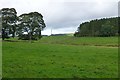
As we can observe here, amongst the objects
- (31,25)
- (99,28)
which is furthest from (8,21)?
(99,28)

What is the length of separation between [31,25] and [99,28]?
7279 cm

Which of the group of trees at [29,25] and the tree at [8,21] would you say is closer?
A: the tree at [8,21]

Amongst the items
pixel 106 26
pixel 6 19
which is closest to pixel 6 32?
pixel 6 19

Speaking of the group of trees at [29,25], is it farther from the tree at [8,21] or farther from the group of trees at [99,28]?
the group of trees at [99,28]

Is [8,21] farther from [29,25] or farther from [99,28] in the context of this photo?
[99,28]

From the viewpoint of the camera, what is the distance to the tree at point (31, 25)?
3671 inches

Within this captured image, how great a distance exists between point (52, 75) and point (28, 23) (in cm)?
7989

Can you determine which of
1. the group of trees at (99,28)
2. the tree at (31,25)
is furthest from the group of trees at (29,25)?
the group of trees at (99,28)

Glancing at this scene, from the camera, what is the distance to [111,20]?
162 meters

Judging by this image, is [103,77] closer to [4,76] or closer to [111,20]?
[4,76]

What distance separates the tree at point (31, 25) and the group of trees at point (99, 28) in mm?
55513

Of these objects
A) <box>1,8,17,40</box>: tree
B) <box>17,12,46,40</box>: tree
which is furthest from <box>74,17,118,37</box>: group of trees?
<box>1,8,17,40</box>: tree

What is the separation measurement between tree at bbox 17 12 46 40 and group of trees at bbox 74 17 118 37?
182 ft

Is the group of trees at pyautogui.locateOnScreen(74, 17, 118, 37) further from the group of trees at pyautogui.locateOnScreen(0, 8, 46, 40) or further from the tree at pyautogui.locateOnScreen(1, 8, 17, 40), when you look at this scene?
the tree at pyautogui.locateOnScreen(1, 8, 17, 40)
